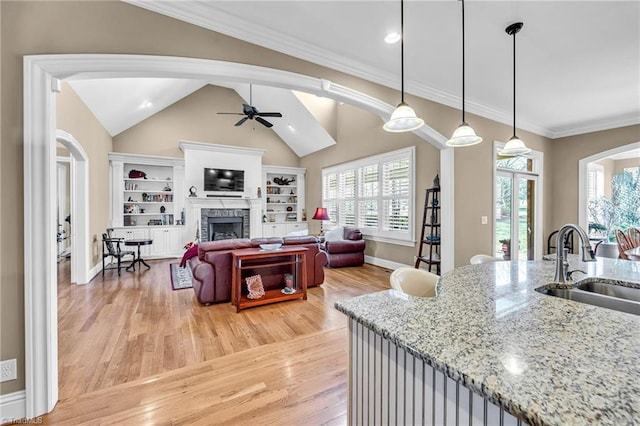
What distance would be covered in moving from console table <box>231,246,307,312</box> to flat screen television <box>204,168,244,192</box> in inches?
177

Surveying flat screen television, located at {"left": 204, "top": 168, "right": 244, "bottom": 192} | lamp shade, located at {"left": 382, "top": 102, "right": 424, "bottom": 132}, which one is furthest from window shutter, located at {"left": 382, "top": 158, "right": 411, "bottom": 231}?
flat screen television, located at {"left": 204, "top": 168, "right": 244, "bottom": 192}

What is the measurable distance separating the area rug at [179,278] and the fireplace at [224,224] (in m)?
1.85

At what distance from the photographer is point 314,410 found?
189cm

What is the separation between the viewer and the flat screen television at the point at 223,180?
25.7ft

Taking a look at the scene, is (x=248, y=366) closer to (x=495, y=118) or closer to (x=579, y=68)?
(x=579, y=68)

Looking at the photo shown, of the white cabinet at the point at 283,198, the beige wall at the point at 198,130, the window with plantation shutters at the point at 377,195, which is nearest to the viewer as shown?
the window with plantation shutters at the point at 377,195

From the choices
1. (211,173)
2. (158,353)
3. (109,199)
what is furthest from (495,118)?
(109,199)

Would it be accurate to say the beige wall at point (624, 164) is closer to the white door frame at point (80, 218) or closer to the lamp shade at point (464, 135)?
the lamp shade at point (464, 135)

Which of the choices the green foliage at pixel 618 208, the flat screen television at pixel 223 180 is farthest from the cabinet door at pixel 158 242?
the green foliage at pixel 618 208

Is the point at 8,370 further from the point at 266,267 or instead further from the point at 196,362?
the point at 266,267

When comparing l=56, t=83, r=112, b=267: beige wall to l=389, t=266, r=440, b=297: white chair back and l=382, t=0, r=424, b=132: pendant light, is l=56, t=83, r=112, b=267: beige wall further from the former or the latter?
l=389, t=266, r=440, b=297: white chair back

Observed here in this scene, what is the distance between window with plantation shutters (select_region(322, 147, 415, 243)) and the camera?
588 cm

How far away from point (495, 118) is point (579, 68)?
1.39 m

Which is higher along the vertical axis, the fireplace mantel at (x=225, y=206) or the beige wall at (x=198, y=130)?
the beige wall at (x=198, y=130)
